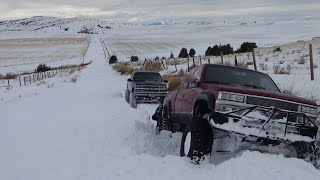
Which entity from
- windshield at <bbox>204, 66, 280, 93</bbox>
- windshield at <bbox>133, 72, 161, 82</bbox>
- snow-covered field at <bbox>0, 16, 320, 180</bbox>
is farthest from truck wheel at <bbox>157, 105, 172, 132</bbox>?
windshield at <bbox>133, 72, 161, 82</bbox>

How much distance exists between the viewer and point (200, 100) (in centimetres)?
816

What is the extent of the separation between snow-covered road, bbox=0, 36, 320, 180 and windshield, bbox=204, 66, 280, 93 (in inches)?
65.6

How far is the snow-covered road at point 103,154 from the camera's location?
6.82 m

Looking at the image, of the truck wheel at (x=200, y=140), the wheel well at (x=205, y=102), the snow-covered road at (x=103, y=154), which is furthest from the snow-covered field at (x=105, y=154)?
the wheel well at (x=205, y=102)

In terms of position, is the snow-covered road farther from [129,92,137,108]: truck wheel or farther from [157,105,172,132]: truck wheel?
[129,92,137,108]: truck wheel

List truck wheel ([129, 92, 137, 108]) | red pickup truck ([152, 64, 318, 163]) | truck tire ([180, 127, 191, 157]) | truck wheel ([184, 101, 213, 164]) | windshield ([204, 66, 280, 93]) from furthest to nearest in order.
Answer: truck wheel ([129, 92, 137, 108])
windshield ([204, 66, 280, 93])
truck tire ([180, 127, 191, 157])
truck wheel ([184, 101, 213, 164])
red pickup truck ([152, 64, 318, 163])

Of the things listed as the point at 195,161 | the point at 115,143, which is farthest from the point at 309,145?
A: the point at 115,143

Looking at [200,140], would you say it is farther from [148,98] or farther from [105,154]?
[148,98]

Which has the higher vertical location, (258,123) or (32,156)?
(258,123)

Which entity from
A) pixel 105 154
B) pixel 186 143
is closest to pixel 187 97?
pixel 186 143

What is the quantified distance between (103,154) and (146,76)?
40.0 ft

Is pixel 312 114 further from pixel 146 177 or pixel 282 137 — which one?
pixel 146 177

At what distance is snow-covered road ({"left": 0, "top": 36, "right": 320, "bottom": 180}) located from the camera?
6.82 metres

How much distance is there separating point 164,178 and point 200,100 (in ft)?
5.92
